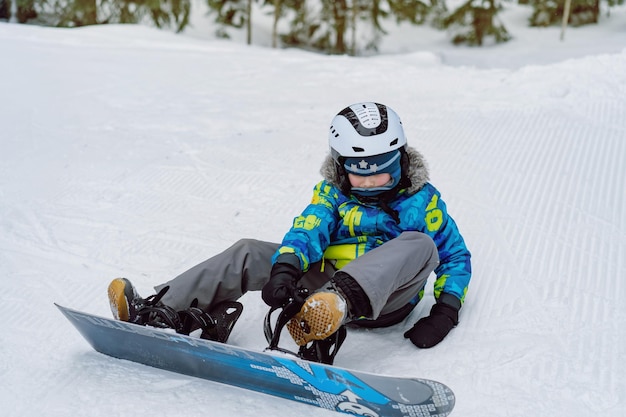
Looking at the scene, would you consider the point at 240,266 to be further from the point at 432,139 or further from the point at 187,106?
the point at 187,106

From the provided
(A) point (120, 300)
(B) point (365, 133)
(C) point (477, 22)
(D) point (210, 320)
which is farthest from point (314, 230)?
(C) point (477, 22)

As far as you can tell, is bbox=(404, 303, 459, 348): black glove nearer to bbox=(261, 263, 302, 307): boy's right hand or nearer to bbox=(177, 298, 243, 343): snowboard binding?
bbox=(261, 263, 302, 307): boy's right hand

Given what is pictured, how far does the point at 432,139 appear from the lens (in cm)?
563

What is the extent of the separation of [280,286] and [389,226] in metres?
0.61

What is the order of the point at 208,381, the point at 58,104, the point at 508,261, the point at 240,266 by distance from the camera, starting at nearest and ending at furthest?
1. the point at 208,381
2. the point at 240,266
3. the point at 508,261
4. the point at 58,104

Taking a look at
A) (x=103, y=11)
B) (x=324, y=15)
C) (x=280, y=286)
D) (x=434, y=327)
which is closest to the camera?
(x=280, y=286)

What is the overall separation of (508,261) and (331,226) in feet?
4.02

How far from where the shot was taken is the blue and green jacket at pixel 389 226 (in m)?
2.76

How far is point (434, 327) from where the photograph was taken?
106 inches

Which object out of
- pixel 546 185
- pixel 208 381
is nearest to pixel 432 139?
pixel 546 185

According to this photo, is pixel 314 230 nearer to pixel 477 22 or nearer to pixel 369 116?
pixel 369 116

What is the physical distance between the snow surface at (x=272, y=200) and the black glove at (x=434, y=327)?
→ 0.16 ft

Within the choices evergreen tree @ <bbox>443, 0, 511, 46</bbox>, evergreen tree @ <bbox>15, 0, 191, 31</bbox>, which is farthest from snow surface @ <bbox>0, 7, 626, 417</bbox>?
evergreen tree @ <bbox>443, 0, 511, 46</bbox>

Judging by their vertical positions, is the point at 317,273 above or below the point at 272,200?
above
